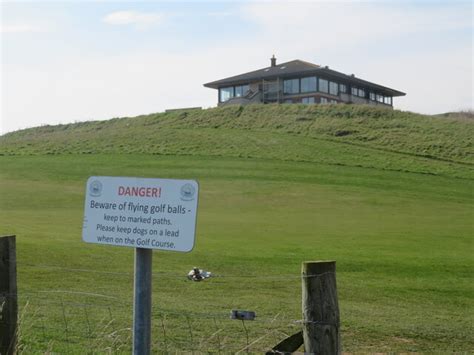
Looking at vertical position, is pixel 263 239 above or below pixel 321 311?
below

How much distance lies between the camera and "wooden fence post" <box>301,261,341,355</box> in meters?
5.97

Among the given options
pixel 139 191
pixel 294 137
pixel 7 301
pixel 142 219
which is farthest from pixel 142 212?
pixel 294 137

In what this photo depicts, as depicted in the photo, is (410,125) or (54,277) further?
(410,125)

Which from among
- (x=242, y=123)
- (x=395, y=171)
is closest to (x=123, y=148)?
(x=242, y=123)

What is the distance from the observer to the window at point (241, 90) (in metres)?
95.4

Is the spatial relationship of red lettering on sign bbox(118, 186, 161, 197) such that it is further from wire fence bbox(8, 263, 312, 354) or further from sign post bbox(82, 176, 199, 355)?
wire fence bbox(8, 263, 312, 354)

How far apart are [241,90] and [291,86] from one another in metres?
7.42

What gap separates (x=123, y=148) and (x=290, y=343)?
5465 cm

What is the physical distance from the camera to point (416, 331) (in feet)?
40.0

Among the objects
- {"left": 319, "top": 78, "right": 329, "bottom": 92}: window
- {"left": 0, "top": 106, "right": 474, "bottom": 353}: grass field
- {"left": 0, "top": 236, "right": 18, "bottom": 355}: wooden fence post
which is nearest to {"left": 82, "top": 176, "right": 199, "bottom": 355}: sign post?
{"left": 0, "top": 106, "right": 474, "bottom": 353}: grass field

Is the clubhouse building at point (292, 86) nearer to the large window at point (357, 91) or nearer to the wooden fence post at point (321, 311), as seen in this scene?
the large window at point (357, 91)

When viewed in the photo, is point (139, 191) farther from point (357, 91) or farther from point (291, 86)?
point (357, 91)

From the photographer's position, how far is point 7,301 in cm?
717

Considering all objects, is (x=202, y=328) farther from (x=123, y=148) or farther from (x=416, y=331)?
(x=123, y=148)
